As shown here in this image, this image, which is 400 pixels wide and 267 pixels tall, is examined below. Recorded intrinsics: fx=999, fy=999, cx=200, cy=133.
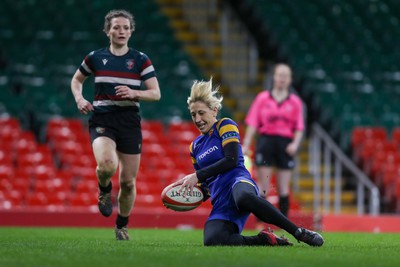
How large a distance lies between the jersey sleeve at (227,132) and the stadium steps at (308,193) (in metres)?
9.30

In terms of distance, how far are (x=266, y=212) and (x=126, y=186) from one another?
88.5 inches

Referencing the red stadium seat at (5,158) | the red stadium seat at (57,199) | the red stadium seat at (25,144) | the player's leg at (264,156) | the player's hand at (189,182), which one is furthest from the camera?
the red stadium seat at (25,144)

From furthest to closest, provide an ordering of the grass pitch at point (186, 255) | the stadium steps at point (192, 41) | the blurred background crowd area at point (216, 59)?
the stadium steps at point (192, 41)
the blurred background crowd area at point (216, 59)
the grass pitch at point (186, 255)

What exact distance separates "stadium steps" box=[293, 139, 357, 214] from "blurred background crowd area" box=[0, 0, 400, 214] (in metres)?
0.73

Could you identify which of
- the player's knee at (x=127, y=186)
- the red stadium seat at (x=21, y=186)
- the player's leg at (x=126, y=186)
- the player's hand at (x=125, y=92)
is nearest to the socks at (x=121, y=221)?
the player's leg at (x=126, y=186)

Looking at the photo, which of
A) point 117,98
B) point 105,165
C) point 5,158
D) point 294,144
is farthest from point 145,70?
point 5,158

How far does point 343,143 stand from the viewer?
62.4 feet

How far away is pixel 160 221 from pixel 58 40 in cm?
645

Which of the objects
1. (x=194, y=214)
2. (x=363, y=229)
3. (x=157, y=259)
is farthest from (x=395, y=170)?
(x=157, y=259)

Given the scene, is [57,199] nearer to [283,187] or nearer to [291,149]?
[283,187]

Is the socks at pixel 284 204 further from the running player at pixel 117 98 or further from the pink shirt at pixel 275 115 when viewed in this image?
the running player at pixel 117 98

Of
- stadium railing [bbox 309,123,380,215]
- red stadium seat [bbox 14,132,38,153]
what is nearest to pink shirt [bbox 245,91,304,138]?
stadium railing [bbox 309,123,380,215]

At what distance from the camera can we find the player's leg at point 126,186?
33.1 ft

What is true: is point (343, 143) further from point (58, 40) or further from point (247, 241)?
point (247, 241)
